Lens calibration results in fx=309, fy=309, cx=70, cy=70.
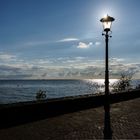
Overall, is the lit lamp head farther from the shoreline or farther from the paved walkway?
the shoreline

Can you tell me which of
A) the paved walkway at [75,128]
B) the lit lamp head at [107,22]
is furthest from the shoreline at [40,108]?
the lit lamp head at [107,22]

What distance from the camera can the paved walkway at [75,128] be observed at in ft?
29.1

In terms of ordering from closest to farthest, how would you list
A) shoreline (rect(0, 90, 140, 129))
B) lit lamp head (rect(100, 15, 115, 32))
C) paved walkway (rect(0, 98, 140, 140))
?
paved walkway (rect(0, 98, 140, 140)), shoreline (rect(0, 90, 140, 129)), lit lamp head (rect(100, 15, 115, 32))

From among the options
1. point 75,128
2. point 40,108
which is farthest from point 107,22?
point 75,128

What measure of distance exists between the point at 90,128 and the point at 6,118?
2857 mm

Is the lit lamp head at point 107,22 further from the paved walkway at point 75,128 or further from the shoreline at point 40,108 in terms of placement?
the shoreline at point 40,108

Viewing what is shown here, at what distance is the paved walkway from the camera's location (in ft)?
29.1

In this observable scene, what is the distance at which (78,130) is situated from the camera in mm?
9695

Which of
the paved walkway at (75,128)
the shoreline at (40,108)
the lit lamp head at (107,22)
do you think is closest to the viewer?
the paved walkway at (75,128)

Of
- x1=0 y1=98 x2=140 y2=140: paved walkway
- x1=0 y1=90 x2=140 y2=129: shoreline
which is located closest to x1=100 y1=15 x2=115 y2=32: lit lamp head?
x1=0 y1=98 x2=140 y2=140: paved walkway

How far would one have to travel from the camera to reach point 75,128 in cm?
→ 997

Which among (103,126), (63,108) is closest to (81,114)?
(63,108)

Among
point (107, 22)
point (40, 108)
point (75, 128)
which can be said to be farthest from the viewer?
point (107, 22)

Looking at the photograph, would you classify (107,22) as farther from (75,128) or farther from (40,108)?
(75,128)
